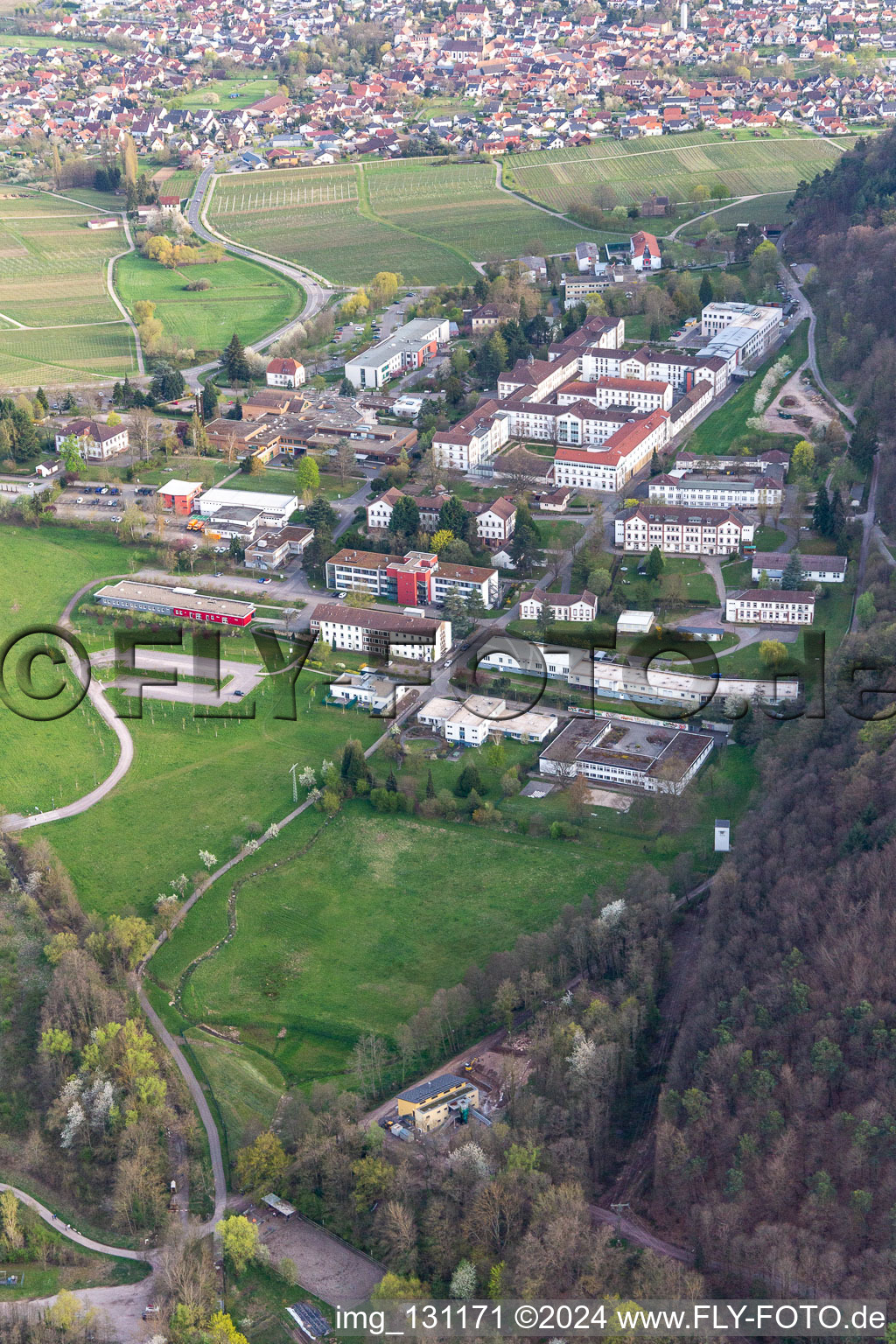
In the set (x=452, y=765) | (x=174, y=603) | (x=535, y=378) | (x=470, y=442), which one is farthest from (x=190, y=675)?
(x=535, y=378)

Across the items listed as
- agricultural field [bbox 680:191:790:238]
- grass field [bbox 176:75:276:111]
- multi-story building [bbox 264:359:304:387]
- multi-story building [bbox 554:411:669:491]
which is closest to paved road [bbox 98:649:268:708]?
multi-story building [bbox 554:411:669:491]

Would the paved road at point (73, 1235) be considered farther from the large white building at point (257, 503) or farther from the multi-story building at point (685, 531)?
the multi-story building at point (685, 531)

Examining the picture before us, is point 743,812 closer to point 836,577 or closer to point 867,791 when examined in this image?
point 867,791

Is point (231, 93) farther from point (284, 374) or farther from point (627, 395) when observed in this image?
point (627, 395)

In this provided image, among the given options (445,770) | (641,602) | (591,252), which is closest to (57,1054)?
(445,770)

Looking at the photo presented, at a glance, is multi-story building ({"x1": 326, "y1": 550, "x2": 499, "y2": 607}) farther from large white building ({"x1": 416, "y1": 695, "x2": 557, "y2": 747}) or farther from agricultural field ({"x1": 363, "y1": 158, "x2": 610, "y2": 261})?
agricultural field ({"x1": 363, "y1": 158, "x2": 610, "y2": 261})
